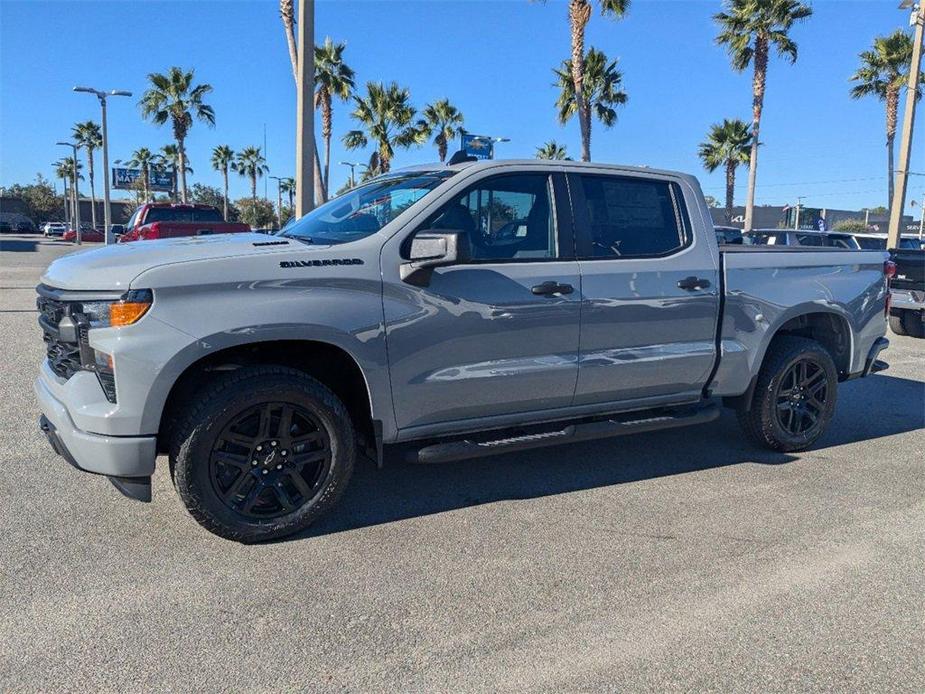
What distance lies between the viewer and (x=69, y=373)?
3498 millimetres

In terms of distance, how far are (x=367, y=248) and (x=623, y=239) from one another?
5.67 feet

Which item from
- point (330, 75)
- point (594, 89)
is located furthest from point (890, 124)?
point (330, 75)

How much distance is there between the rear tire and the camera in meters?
11.4

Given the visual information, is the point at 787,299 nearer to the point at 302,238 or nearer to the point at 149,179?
the point at 302,238

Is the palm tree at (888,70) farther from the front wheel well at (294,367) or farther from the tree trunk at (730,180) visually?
the front wheel well at (294,367)

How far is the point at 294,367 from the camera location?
3.82 m

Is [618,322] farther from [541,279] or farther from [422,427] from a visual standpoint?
[422,427]

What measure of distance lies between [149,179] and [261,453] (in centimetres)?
6124

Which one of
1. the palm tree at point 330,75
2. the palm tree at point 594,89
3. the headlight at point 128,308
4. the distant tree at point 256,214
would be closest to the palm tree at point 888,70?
the palm tree at point 594,89

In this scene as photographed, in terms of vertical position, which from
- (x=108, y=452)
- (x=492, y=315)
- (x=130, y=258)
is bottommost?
(x=108, y=452)

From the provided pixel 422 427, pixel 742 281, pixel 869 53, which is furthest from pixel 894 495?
pixel 869 53

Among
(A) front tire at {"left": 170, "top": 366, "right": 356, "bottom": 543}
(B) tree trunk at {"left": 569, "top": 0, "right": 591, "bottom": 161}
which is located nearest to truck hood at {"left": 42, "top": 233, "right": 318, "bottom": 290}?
(A) front tire at {"left": 170, "top": 366, "right": 356, "bottom": 543}

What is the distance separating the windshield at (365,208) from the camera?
13.3 feet

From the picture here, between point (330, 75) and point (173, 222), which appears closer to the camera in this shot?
point (173, 222)
